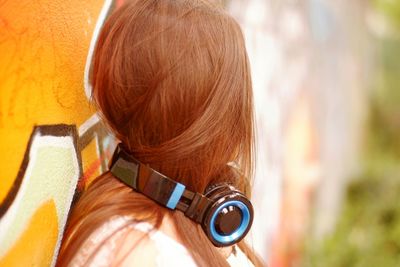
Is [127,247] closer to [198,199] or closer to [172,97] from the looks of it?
[198,199]

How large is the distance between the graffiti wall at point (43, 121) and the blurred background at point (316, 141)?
5.40 feet

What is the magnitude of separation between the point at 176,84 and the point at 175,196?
266 mm

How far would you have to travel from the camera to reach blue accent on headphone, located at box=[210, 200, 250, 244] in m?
1.83

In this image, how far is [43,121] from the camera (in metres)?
1.93

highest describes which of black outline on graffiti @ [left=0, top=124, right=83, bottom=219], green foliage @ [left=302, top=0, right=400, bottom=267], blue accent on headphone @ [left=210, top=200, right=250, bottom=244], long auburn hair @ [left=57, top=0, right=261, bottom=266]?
long auburn hair @ [left=57, top=0, right=261, bottom=266]

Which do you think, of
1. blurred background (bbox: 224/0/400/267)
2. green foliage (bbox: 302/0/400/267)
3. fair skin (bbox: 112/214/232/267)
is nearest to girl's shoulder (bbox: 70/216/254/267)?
A: fair skin (bbox: 112/214/232/267)

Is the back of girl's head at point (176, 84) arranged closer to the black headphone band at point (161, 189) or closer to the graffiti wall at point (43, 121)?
the black headphone band at point (161, 189)

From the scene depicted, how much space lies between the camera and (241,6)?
4.29 m

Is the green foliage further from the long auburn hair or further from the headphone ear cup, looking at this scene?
the long auburn hair

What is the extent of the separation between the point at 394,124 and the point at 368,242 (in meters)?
6.61

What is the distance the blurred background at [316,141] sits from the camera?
5.00 m

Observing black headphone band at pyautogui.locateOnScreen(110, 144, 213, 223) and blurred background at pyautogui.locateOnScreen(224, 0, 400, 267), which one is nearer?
black headphone band at pyautogui.locateOnScreen(110, 144, 213, 223)

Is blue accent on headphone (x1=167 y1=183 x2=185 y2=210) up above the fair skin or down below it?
above

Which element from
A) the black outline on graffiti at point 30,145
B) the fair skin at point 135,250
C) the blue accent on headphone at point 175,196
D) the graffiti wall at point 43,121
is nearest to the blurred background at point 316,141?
the graffiti wall at point 43,121
